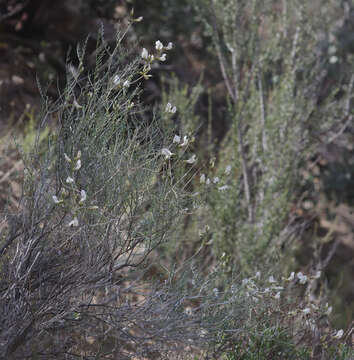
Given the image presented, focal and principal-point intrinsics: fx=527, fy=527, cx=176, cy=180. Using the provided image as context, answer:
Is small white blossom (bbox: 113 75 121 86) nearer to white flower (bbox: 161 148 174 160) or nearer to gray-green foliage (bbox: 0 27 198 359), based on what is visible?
gray-green foliage (bbox: 0 27 198 359)

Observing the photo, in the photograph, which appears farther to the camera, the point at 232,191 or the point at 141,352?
the point at 232,191

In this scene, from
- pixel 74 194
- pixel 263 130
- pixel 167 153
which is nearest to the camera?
pixel 74 194

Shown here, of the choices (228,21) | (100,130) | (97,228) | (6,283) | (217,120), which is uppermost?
(228,21)

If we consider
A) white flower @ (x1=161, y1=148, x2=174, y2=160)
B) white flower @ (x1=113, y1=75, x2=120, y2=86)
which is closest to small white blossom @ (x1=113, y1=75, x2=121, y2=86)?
white flower @ (x1=113, y1=75, x2=120, y2=86)

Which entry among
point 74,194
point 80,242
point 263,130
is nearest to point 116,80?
point 74,194

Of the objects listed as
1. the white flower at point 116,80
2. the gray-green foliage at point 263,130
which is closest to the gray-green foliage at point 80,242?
the white flower at point 116,80

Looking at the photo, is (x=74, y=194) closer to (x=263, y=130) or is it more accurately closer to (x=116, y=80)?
(x=116, y=80)

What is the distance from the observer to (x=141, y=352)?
2172 millimetres

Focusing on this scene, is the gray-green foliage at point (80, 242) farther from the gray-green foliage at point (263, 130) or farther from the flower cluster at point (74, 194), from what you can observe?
the gray-green foliage at point (263, 130)

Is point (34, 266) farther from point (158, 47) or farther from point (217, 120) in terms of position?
point (217, 120)

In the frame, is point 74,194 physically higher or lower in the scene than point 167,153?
lower

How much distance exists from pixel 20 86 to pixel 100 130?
4060 millimetres

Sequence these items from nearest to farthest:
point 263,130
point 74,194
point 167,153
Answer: point 74,194
point 167,153
point 263,130

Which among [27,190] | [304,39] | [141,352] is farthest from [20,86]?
[141,352]
